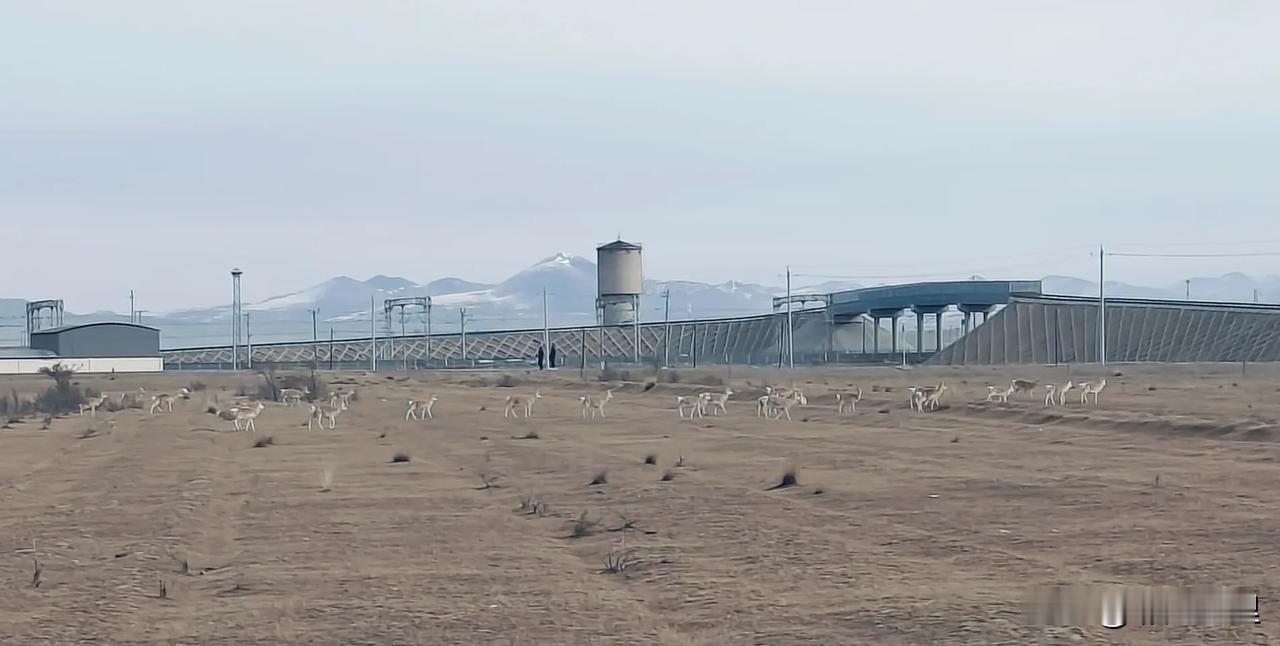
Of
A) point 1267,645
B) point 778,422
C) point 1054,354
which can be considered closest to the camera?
point 1267,645

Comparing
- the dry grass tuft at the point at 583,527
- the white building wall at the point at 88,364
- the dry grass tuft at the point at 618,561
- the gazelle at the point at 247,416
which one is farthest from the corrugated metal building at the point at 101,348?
the dry grass tuft at the point at 618,561

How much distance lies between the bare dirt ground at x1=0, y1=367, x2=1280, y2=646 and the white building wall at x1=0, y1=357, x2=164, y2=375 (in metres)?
73.6

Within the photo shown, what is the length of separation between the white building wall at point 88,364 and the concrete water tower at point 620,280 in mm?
35584

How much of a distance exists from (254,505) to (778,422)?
20.4m

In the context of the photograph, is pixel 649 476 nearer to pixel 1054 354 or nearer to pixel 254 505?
pixel 254 505

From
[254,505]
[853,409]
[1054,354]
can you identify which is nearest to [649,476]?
[254,505]

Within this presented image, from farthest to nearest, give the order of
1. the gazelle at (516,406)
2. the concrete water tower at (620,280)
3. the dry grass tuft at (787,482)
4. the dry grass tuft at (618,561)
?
1. the concrete water tower at (620,280)
2. the gazelle at (516,406)
3. the dry grass tuft at (787,482)
4. the dry grass tuft at (618,561)

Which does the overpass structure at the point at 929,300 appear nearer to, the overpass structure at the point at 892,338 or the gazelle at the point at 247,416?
the overpass structure at the point at 892,338

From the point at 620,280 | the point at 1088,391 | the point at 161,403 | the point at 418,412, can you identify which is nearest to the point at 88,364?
the point at 620,280

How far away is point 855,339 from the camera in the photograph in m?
134

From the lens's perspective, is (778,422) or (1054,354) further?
(1054,354)

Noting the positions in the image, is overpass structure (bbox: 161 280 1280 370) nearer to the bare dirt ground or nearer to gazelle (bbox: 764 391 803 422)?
gazelle (bbox: 764 391 803 422)

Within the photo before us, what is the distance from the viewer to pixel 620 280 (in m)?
128

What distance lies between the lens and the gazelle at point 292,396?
2191 inches
